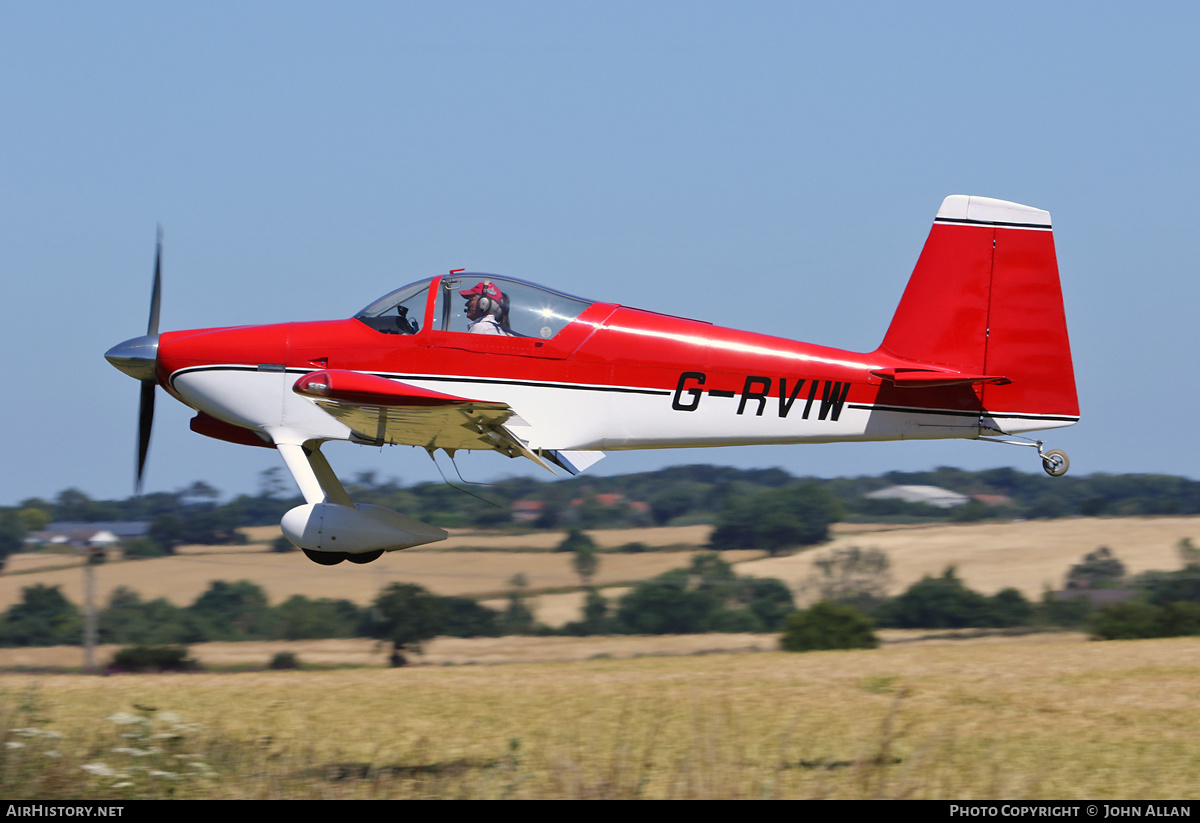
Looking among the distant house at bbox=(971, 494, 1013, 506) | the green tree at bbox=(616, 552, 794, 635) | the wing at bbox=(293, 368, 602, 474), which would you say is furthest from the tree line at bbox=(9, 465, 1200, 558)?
the wing at bbox=(293, 368, 602, 474)

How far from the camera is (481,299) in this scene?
360 inches

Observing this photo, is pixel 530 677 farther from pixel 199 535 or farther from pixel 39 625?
pixel 199 535

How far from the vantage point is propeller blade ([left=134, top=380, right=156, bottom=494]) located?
10094mm

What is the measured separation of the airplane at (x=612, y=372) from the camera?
9109 millimetres

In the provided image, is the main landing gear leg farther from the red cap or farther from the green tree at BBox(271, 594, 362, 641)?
the green tree at BBox(271, 594, 362, 641)

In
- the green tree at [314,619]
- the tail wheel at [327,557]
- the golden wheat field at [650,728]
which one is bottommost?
the green tree at [314,619]

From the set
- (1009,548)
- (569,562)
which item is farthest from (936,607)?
(569,562)

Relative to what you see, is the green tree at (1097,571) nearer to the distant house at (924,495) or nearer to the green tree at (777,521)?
the green tree at (777,521)

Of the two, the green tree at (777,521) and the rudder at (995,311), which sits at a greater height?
the rudder at (995,311)

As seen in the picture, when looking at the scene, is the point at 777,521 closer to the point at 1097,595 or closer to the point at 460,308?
the point at 1097,595

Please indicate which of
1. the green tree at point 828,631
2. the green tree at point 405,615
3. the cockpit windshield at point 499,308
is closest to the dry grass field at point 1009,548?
the green tree at point 828,631

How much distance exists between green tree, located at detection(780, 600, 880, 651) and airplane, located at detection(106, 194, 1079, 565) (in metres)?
10.3

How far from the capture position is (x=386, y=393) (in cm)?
830

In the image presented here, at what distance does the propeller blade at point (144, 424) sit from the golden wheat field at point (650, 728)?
2263 mm
